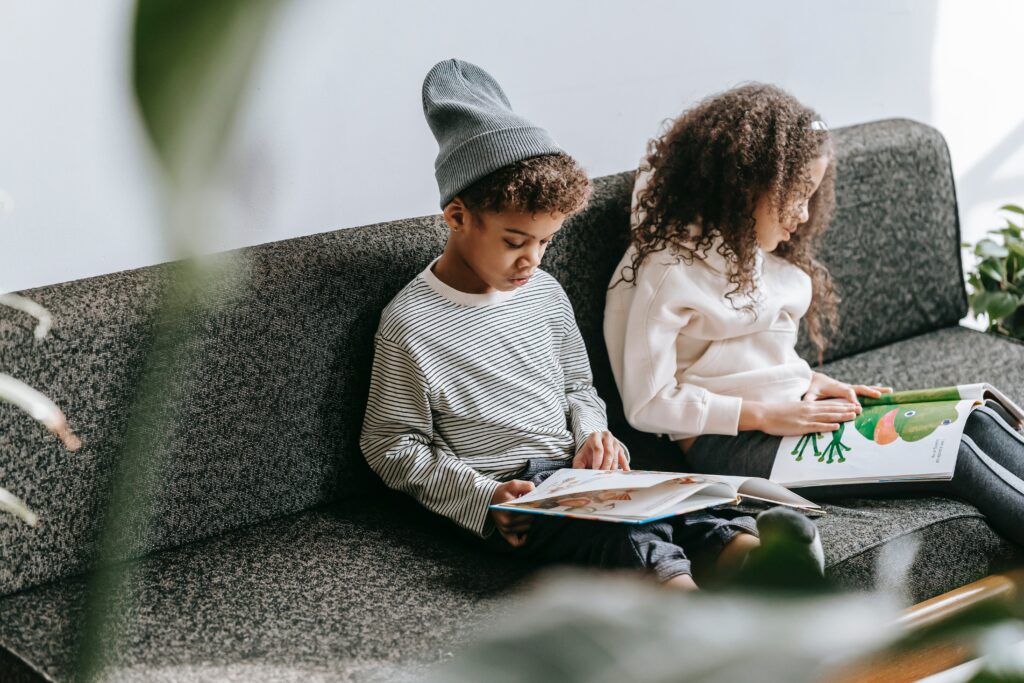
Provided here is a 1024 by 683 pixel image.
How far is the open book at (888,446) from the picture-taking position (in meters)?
1.50

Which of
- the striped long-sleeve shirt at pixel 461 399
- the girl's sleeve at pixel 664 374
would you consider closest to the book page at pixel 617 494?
the striped long-sleeve shirt at pixel 461 399

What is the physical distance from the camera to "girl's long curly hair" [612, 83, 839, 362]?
1605mm

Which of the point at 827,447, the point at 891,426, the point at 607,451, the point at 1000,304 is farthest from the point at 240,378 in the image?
the point at 1000,304

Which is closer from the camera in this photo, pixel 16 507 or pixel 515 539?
pixel 16 507

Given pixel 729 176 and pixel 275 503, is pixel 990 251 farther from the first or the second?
pixel 275 503

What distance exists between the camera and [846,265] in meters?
1.99

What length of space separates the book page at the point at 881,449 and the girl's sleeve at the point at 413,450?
0.48 metres

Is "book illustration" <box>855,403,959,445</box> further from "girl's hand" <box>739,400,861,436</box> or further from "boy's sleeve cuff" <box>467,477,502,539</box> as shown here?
"boy's sleeve cuff" <box>467,477,502,539</box>

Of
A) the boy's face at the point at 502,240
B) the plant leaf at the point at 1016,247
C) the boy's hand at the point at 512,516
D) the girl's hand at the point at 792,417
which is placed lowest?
the boy's hand at the point at 512,516

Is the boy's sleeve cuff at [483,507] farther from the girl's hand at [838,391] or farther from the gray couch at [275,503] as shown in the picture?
the girl's hand at [838,391]

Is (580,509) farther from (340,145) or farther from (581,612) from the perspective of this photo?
(581,612)

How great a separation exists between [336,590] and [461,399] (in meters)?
0.31

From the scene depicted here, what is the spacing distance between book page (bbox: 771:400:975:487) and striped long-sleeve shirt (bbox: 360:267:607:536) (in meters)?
0.30

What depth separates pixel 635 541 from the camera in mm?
1259
